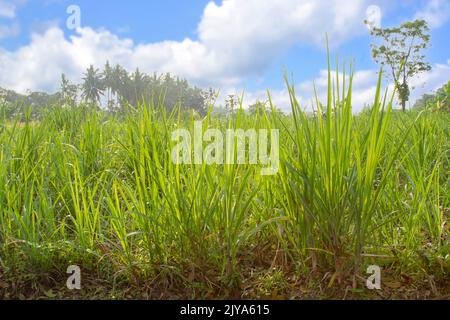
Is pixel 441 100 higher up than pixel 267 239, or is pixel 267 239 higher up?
pixel 441 100

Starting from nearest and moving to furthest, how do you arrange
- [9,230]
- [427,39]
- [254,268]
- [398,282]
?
[398,282]
[254,268]
[9,230]
[427,39]

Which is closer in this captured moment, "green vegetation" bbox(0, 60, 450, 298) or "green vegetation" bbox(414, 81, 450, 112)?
"green vegetation" bbox(0, 60, 450, 298)

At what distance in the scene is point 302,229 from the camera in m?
1.42

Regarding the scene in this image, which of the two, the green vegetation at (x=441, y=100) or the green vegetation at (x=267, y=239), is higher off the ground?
the green vegetation at (x=441, y=100)

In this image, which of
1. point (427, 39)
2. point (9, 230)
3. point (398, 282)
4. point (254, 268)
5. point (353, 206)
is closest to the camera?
point (353, 206)

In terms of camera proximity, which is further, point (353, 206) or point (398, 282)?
point (398, 282)

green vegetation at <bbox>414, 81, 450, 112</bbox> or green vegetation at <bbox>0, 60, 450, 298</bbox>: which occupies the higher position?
green vegetation at <bbox>414, 81, 450, 112</bbox>

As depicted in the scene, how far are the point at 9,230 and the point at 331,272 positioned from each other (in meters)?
1.44

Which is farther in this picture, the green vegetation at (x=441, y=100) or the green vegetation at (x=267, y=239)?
the green vegetation at (x=441, y=100)

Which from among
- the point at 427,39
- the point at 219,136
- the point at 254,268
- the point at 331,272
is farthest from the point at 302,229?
the point at 427,39

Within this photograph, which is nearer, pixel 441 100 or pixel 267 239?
pixel 267 239
